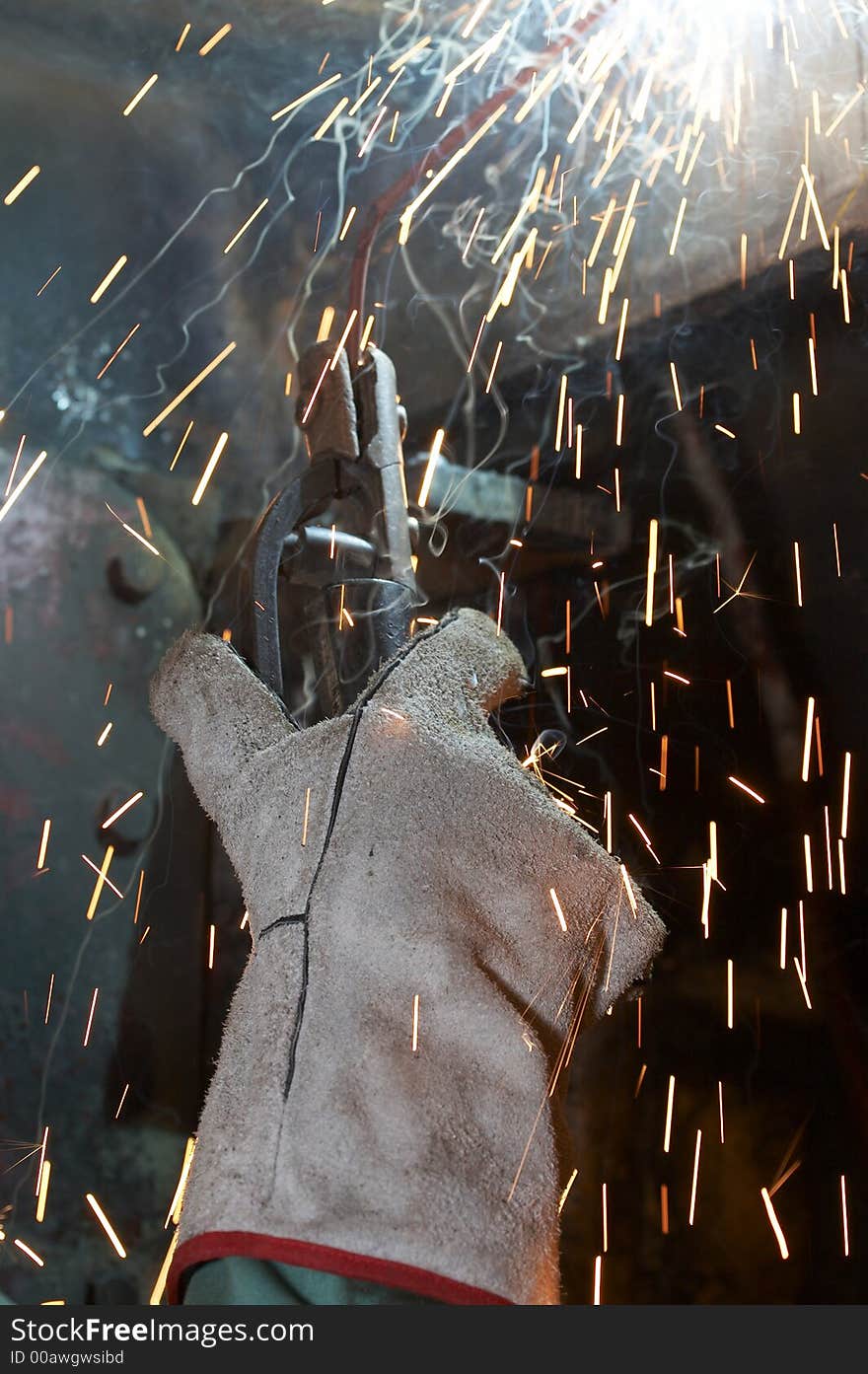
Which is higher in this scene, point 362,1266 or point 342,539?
point 342,539

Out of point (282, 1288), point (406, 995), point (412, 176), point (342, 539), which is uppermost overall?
point (412, 176)

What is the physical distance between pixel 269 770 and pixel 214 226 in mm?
945

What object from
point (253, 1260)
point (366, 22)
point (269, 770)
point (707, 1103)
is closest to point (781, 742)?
point (707, 1103)

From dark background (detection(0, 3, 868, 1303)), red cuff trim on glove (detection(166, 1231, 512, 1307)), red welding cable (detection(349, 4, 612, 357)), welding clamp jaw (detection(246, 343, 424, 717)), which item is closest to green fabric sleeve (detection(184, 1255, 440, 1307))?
red cuff trim on glove (detection(166, 1231, 512, 1307))

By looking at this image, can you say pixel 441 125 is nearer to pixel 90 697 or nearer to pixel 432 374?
pixel 432 374

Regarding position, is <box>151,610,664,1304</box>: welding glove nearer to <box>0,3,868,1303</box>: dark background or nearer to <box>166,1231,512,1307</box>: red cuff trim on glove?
<box>166,1231,512,1307</box>: red cuff trim on glove

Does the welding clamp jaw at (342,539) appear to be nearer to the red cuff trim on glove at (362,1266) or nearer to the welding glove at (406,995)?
the welding glove at (406,995)

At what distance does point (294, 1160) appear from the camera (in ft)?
1.87

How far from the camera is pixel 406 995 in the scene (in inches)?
23.9

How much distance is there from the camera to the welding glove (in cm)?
56

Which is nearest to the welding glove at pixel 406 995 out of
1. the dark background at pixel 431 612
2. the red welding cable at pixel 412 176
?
the dark background at pixel 431 612

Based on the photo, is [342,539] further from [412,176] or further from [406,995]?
[412,176]

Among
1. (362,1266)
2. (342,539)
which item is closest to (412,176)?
(342,539)

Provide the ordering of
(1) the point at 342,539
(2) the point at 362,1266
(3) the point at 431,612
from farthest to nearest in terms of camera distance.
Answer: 1. (3) the point at 431,612
2. (1) the point at 342,539
3. (2) the point at 362,1266
